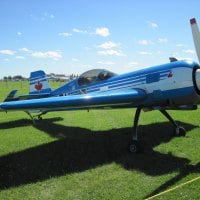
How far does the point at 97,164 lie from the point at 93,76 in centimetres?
419

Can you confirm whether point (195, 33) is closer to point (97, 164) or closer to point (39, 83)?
point (97, 164)

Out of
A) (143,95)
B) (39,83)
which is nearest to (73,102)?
(143,95)

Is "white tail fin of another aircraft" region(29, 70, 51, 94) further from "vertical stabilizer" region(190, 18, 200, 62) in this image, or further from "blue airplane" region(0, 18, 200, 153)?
"vertical stabilizer" region(190, 18, 200, 62)

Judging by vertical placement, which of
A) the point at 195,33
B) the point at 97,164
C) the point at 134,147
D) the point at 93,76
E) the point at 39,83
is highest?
the point at 195,33

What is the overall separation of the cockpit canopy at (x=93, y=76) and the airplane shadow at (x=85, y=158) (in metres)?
2.07

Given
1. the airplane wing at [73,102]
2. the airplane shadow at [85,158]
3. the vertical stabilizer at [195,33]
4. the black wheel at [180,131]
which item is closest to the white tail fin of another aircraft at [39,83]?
the airplane shadow at [85,158]

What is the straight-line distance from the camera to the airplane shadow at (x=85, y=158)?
7.26m

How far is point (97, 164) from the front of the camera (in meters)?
7.95

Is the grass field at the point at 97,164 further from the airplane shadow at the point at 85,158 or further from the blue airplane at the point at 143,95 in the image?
the blue airplane at the point at 143,95

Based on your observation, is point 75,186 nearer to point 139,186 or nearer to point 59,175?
point 59,175

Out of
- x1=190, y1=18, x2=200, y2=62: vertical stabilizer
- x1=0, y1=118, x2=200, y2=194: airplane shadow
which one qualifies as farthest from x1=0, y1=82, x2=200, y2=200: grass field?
x1=190, y1=18, x2=200, y2=62: vertical stabilizer

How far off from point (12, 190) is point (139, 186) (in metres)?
2.72

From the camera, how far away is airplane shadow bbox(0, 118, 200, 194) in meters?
7.26

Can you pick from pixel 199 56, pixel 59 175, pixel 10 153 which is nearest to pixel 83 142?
pixel 10 153
